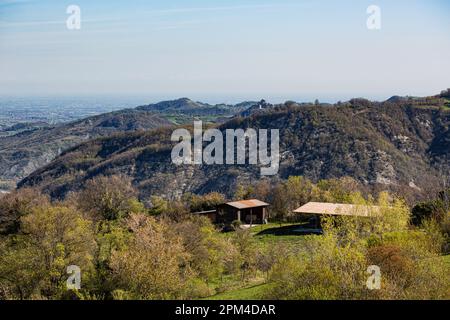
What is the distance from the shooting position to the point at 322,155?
10431 centimetres

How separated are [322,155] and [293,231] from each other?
62831 millimetres

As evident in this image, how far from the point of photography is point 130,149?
14375 centimetres

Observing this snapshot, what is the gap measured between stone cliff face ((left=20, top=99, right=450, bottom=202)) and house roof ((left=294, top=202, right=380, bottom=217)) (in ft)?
127

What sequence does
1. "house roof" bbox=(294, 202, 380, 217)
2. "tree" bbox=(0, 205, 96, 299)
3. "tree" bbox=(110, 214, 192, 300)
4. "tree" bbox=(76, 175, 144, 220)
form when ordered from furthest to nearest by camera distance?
"tree" bbox=(76, 175, 144, 220)
"house roof" bbox=(294, 202, 380, 217)
"tree" bbox=(0, 205, 96, 299)
"tree" bbox=(110, 214, 192, 300)

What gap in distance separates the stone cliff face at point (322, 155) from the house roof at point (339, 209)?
38.7m

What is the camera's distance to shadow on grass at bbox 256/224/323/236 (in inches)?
1666

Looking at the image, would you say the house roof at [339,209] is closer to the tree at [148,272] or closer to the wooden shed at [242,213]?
the wooden shed at [242,213]

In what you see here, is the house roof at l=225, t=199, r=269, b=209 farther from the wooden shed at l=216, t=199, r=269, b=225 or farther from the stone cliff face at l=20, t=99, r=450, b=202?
the stone cliff face at l=20, t=99, r=450, b=202

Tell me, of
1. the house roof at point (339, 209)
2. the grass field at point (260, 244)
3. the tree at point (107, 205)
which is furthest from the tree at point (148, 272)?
the tree at point (107, 205)

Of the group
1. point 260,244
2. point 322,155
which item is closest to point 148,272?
point 260,244

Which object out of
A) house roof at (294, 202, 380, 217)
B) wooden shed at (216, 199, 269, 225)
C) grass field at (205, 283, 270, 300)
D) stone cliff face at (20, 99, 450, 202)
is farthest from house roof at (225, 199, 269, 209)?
stone cliff face at (20, 99, 450, 202)

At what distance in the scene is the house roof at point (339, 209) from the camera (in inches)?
1284
